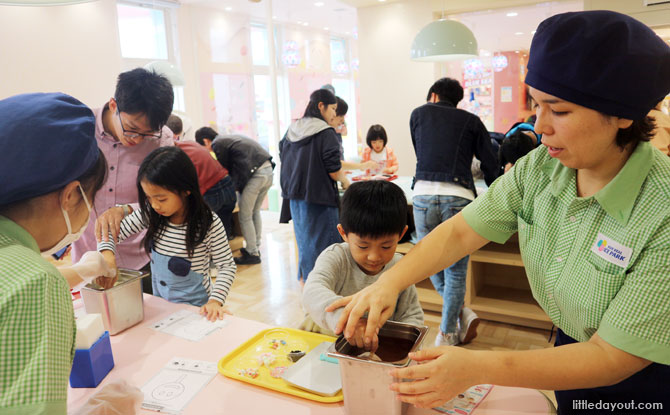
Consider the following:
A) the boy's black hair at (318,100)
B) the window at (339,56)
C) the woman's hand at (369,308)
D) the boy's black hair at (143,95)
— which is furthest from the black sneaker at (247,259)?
the window at (339,56)

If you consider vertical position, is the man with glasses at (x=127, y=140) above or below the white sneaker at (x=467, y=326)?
above

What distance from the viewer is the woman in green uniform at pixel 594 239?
791 mm

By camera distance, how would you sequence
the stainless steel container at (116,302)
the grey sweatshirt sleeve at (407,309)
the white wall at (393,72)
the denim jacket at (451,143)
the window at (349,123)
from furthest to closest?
the window at (349,123)
the white wall at (393,72)
the denim jacket at (451,143)
the stainless steel container at (116,302)
the grey sweatshirt sleeve at (407,309)

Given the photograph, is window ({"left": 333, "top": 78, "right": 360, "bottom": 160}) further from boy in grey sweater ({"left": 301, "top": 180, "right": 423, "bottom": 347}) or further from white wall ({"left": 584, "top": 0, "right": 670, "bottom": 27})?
boy in grey sweater ({"left": 301, "top": 180, "right": 423, "bottom": 347})

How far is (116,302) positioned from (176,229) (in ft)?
1.58

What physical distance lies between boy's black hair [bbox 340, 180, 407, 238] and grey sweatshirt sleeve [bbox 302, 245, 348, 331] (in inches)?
4.2

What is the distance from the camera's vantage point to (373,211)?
1395 mm

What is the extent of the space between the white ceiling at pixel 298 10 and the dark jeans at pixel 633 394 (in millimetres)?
6095

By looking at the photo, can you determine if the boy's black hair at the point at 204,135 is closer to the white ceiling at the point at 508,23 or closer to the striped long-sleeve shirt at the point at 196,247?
the white ceiling at the point at 508,23

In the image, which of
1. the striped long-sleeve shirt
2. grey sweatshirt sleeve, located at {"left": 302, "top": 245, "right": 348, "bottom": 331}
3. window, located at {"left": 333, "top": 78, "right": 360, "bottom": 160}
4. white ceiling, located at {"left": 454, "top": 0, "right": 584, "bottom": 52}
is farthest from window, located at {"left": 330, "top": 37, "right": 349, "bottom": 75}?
grey sweatshirt sleeve, located at {"left": 302, "top": 245, "right": 348, "bottom": 331}

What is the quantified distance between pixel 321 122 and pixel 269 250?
2366mm

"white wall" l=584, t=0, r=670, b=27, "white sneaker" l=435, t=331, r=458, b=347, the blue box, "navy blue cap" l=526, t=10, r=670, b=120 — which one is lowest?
"white sneaker" l=435, t=331, r=458, b=347

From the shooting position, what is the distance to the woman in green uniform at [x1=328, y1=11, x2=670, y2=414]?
79 cm

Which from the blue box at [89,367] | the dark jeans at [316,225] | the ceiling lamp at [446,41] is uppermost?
the ceiling lamp at [446,41]
